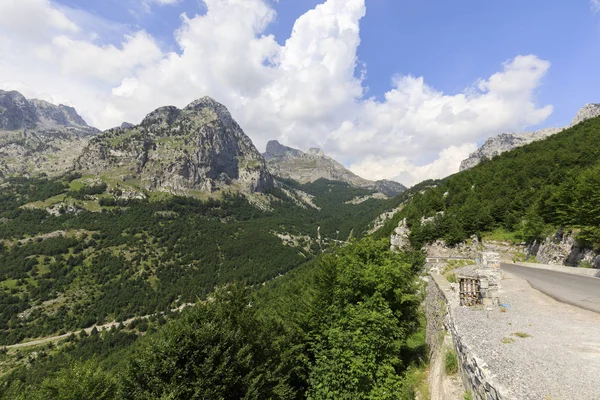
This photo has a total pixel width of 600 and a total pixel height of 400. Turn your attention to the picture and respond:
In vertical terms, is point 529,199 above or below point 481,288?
above

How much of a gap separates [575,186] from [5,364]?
A: 206 metres

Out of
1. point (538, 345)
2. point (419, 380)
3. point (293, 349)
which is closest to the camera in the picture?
point (538, 345)

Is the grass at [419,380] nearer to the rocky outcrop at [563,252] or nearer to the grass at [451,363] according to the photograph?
the grass at [451,363]

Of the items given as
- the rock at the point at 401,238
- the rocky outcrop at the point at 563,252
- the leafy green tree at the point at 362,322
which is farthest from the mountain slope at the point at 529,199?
the leafy green tree at the point at 362,322

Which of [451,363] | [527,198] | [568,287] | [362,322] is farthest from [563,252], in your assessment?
[451,363]

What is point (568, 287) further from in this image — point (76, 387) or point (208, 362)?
point (76, 387)

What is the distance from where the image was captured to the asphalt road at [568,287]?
18.5 metres

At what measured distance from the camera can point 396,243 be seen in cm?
7625

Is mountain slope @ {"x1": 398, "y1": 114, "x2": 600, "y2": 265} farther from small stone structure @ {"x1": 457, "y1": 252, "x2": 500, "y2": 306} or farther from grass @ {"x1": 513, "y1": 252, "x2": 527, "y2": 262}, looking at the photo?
small stone structure @ {"x1": 457, "y1": 252, "x2": 500, "y2": 306}

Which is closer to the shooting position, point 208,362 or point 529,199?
point 208,362

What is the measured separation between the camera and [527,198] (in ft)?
197

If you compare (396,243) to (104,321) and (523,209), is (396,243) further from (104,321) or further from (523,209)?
(104,321)

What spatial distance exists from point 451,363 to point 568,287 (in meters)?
16.6

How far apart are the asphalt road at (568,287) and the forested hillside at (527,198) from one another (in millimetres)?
10416
